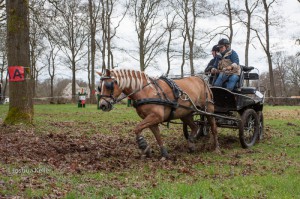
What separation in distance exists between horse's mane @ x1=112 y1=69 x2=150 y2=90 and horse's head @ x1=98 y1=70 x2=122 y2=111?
132 mm

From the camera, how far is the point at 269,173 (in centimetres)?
661

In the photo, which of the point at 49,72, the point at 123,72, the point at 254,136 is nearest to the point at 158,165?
the point at 123,72

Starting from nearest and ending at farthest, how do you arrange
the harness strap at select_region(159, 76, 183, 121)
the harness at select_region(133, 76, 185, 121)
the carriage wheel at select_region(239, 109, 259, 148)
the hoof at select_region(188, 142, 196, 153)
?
1. the harness at select_region(133, 76, 185, 121)
2. the harness strap at select_region(159, 76, 183, 121)
3. the hoof at select_region(188, 142, 196, 153)
4. the carriage wheel at select_region(239, 109, 259, 148)

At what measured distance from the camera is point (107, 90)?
720 centimetres

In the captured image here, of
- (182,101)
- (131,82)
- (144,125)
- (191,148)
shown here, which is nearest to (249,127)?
(191,148)

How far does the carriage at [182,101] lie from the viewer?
7336 mm

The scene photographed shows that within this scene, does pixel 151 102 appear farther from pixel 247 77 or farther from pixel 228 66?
pixel 247 77

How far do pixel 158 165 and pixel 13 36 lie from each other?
6.27 m

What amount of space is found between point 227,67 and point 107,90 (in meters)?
3.62

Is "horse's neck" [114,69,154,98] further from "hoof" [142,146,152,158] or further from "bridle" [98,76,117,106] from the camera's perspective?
"hoof" [142,146,152,158]

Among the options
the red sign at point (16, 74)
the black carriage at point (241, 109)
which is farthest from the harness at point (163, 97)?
the red sign at point (16, 74)

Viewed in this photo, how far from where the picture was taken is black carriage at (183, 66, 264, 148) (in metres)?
9.36

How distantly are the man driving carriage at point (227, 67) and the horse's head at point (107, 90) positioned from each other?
3.30 meters

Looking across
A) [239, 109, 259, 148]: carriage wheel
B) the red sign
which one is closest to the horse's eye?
[239, 109, 259, 148]: carriage wheel
